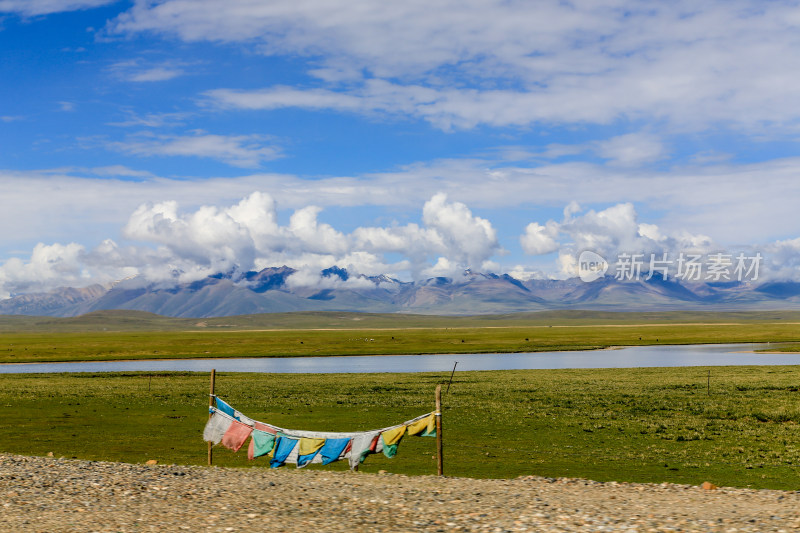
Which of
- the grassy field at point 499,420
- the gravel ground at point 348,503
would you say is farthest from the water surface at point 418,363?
the gravel ground at point 348,503

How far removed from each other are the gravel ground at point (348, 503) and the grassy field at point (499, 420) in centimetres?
417

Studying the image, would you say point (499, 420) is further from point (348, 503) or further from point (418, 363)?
point (418, 363)

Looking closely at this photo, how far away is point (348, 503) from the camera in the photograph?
749 inches

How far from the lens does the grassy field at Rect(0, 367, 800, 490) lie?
2786 centimetres

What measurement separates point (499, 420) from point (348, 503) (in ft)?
75.0

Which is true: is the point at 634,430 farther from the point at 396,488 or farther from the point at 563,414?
the point at 396,488

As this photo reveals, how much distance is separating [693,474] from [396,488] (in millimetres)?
11710

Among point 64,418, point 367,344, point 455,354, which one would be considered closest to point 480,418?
point 64,418

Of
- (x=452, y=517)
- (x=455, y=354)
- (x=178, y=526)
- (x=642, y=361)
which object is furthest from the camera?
(x=455, y=354)

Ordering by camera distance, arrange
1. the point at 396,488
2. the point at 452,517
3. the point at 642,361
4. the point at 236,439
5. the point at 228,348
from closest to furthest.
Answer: the point at 452,517, the point at 396,488, the point at 236,439, the point at 642,361, the point at 228,348

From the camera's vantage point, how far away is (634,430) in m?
36.9

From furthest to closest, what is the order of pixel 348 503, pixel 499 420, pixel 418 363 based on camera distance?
pixel 418 363
pixel 499 420
pixel 348 503

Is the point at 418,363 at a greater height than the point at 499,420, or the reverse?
the point at 499,420

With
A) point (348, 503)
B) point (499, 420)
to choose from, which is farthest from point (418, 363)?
point (348, 503)
